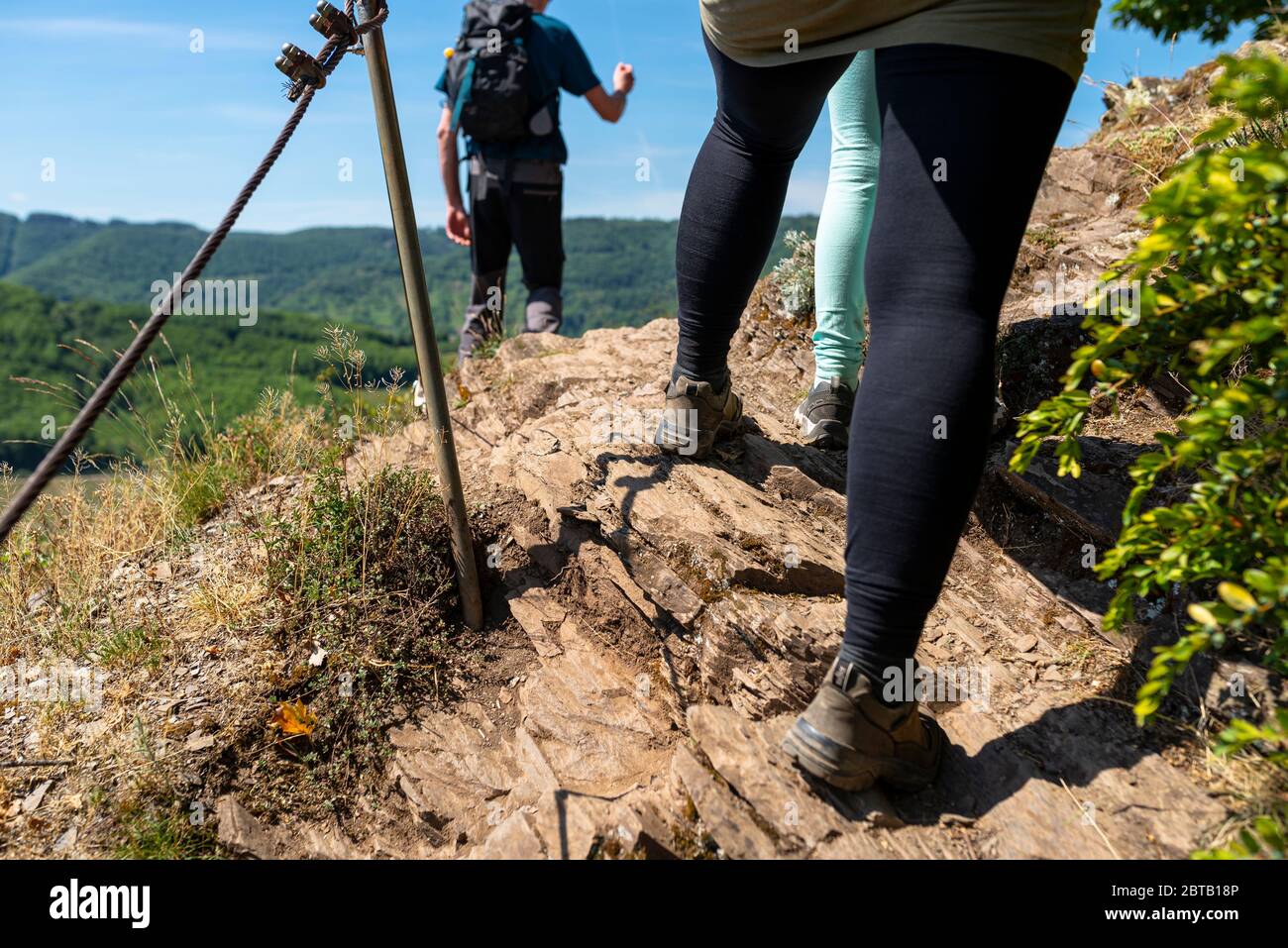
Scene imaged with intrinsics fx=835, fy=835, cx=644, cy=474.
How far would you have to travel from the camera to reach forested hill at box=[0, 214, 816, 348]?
120 m

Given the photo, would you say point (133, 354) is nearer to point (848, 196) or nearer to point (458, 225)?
point (848, 196)

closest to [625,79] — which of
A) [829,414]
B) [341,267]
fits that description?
[829,414]

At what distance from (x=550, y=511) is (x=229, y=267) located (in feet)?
606

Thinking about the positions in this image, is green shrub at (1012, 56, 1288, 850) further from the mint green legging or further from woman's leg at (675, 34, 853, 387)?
the mint green legging

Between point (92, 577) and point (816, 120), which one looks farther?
point (92, 577)

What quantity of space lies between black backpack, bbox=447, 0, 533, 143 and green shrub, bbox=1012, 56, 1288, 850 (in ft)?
14.7

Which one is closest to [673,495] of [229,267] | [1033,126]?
[1033,126]

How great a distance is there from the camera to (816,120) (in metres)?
2.33

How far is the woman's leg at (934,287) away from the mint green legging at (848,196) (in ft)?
4.32

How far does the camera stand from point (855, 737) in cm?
187

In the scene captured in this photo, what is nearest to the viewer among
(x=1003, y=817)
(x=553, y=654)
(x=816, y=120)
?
(x=1003, y=817)

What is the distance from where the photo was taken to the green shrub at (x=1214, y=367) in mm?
1421
